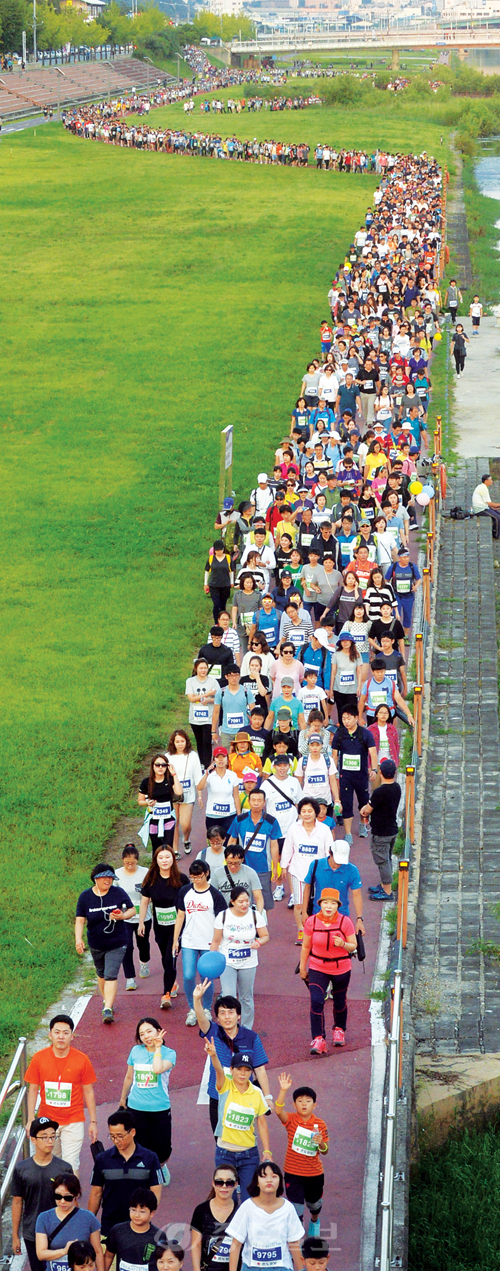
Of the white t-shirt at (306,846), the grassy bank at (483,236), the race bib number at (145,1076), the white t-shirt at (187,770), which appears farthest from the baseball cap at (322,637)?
the grassy bank at (483,236)

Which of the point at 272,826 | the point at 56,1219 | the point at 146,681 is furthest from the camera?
the point at 146,681

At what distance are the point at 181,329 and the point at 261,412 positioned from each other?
899cm

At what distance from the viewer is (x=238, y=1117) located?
27.3 ft

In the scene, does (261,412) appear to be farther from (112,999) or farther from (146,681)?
(112,999)

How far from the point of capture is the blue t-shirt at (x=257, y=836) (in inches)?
447

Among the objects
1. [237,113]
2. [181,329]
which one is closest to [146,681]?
[181,329]

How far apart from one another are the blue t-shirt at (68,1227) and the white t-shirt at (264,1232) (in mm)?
736

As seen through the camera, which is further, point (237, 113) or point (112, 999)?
point (237, 113)

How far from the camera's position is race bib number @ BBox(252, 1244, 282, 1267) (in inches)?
297

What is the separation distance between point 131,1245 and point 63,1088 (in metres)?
1.31

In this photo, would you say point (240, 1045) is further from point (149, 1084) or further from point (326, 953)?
point (326, 953)

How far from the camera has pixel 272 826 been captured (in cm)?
1141

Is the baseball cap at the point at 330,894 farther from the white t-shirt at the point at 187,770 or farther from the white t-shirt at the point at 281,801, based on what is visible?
the white t-shirt at the point at 187,770

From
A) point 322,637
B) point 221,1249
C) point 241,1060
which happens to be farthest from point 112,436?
point 221,1249
